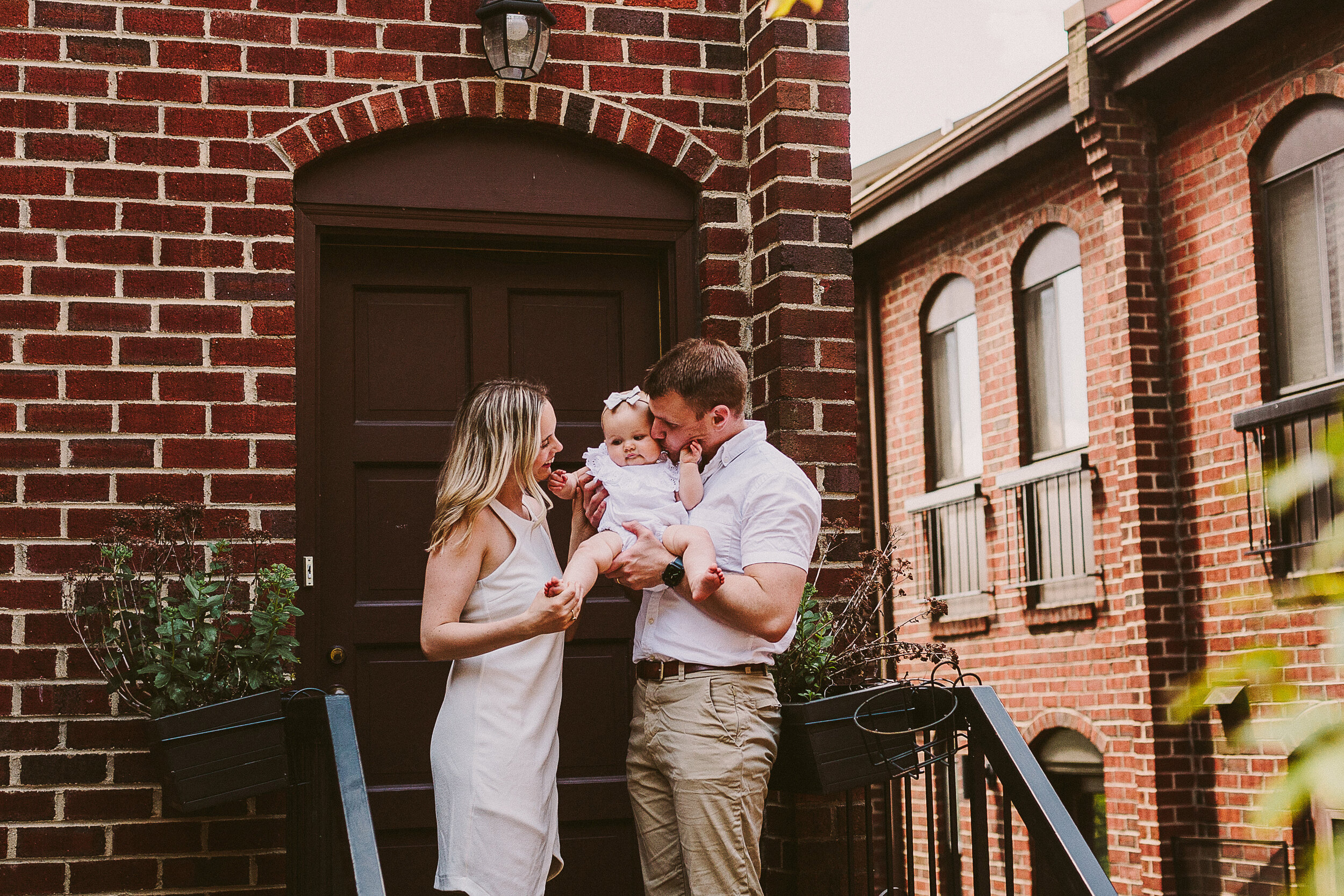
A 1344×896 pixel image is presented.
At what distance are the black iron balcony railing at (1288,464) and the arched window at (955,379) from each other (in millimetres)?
3034

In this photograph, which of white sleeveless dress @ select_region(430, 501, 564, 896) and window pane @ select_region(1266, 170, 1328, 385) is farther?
window pane @ select_region(1266, 170, 1328, 385)

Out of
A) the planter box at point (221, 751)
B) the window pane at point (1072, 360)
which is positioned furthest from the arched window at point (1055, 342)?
the planter box at point (221, 751)

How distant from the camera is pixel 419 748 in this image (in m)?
4.39

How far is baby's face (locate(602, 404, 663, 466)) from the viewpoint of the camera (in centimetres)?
346

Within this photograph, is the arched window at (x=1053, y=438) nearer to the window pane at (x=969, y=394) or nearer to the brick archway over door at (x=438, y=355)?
the window pane at (x=969, y=394)

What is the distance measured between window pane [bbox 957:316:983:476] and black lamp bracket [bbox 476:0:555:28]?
699 cm

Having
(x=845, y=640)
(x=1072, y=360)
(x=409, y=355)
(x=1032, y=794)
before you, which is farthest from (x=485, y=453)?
(x=1072, y=360)

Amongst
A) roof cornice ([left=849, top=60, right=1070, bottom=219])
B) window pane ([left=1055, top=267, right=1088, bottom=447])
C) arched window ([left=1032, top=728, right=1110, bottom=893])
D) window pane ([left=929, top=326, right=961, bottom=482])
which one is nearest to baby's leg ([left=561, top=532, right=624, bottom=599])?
roof cornice ([left=849, top=60, right=1070, bottom=219])

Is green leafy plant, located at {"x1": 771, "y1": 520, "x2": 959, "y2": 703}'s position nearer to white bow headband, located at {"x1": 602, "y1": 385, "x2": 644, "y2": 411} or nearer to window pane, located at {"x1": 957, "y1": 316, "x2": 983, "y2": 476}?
white bow headband, located at {"x1": 602, "y1": 385, "x2": 644, "y2": 411}

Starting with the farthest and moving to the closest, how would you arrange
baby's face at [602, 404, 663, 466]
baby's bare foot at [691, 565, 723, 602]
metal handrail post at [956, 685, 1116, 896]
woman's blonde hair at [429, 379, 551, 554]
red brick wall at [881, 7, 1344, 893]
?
red brick wall at [881, 7, 1344, 893]
baby's face at [602, 404, 663, 466]
metal handrail post at [956, 685, 1116, 896]
woman's blonde hair at [429, 379, 551, 554]
baby's bare foot at [691, 565, 723, 602]

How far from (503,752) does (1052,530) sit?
7.11 metres

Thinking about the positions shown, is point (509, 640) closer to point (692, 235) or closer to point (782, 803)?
point (782, 803)

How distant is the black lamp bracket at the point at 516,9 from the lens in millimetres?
4367

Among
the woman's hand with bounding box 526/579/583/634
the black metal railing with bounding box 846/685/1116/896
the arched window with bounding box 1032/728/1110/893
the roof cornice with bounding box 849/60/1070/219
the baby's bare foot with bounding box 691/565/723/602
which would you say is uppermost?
the roof cornice with bounding box 849/60/1070/219
